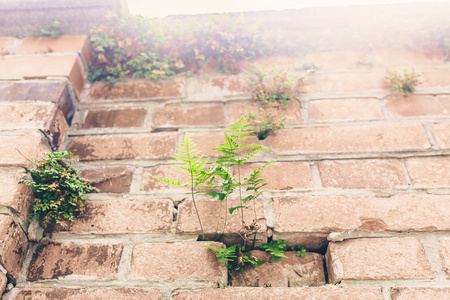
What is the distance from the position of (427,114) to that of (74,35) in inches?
48.0

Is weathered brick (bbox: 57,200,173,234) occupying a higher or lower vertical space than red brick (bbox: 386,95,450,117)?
lower

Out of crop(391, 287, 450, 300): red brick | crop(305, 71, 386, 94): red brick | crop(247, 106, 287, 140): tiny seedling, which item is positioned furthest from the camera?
crop(305, 71, 386, 94): red brick

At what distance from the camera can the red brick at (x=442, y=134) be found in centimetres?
88

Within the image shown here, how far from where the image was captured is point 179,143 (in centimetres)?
94

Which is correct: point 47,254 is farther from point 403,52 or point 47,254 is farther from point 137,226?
point 403,52

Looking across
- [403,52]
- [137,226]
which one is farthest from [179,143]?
[403,52]

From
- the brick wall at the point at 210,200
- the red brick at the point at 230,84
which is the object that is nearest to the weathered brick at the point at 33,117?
the brick wall at the point at 210,200

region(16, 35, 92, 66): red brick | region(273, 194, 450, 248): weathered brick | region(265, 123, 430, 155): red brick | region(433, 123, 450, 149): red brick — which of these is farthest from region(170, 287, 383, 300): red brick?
region(16, 35, 92, 66): red brick

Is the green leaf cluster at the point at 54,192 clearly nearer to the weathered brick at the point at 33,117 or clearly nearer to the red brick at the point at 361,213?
the weathered brick at the point at 33,117

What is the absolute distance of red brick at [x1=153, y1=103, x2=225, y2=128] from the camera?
978 mm

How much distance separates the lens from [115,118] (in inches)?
39.5

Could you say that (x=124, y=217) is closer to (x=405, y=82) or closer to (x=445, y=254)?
(x=445, y=254)

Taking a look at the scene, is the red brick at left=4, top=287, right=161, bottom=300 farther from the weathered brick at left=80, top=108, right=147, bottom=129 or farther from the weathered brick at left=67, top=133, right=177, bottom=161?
the weathered brick at left=80, top=108, right=147, bottom=129

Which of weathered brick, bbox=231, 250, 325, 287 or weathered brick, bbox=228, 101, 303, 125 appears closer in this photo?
weathered brick, bbox=231, 250, 325, 287
